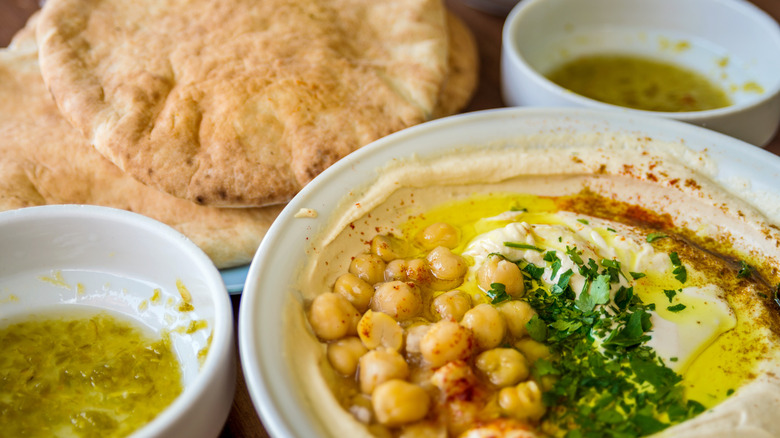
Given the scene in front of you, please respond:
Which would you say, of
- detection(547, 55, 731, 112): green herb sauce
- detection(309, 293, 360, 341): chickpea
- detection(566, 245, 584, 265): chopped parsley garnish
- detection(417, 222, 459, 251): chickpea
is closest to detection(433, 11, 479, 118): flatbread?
detection(547, 55, 731, 112): green herb sauce

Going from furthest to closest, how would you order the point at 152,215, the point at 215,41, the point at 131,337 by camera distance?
the point at 215,41, the point at 152,215, the point at 131,337

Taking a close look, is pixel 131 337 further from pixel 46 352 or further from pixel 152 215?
pixel 152 215

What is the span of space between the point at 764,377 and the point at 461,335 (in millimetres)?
933

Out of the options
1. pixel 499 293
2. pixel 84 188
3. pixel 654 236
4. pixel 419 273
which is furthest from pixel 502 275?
pixel 84 188

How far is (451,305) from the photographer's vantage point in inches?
85.4

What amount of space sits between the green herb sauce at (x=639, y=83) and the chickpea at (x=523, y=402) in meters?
1.82

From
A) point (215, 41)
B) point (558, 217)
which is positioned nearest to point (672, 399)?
point (558, 217)

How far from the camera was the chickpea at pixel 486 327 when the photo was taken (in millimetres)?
2066

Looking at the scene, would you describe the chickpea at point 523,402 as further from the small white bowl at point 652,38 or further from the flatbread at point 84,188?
the small white bowl at point 652,38

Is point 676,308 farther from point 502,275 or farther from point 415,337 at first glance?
point 415,337

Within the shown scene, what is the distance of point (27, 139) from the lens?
2.64 m

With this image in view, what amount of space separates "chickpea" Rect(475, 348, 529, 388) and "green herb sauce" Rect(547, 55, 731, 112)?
5.63 ft

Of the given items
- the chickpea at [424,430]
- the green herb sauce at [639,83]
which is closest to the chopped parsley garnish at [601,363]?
the chickpea at [424,430]

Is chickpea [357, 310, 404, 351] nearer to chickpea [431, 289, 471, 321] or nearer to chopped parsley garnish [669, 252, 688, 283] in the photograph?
chickpea [431, 289, 471, 321]
